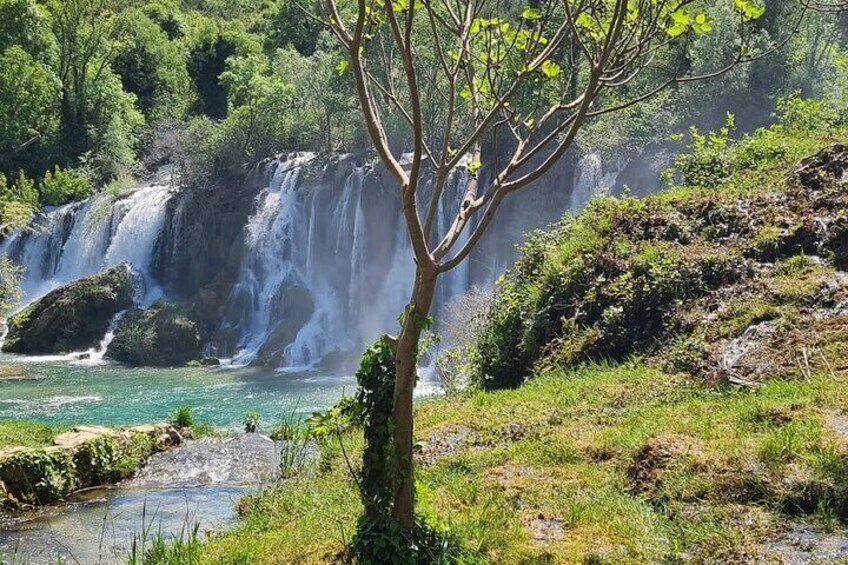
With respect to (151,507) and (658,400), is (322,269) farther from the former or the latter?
(658,400)

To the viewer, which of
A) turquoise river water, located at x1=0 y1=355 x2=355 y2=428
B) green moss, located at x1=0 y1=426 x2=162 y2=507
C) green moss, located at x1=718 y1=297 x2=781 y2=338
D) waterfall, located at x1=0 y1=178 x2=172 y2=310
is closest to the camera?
green moss, located at x1=718 y1=297 x2=781 y2=338

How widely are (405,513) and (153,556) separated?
6.68 ft

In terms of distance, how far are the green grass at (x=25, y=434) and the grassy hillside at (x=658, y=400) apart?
6.11m

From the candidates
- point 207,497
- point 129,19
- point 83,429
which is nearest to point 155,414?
point 83,429

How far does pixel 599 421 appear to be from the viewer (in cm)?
804

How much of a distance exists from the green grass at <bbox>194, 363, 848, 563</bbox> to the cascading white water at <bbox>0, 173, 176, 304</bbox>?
2727cm

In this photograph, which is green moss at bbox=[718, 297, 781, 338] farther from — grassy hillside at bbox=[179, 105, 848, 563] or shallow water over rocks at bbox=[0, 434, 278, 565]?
shallow water over rocks at bbox=[0, 434, 278, 565]

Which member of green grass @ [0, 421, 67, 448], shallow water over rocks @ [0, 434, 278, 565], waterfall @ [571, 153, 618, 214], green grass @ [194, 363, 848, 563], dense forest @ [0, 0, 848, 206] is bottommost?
shallow water over rocks @ [0, 434, 278, 565]

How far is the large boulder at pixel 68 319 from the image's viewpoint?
29.7 meters

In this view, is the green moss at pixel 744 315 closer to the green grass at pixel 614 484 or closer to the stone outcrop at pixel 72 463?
the green grass at pixel 614 484

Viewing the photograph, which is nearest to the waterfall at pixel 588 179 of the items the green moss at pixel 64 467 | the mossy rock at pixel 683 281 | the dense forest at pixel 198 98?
the dense forest at pixel 198 98

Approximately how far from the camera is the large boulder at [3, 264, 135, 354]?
97.5ft

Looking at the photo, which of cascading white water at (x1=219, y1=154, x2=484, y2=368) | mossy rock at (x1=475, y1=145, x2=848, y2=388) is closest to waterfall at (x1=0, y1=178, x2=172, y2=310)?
cascading white water at (x1=219, y1=154, x2=484, y2=368)

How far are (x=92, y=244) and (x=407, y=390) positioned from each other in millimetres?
32492
